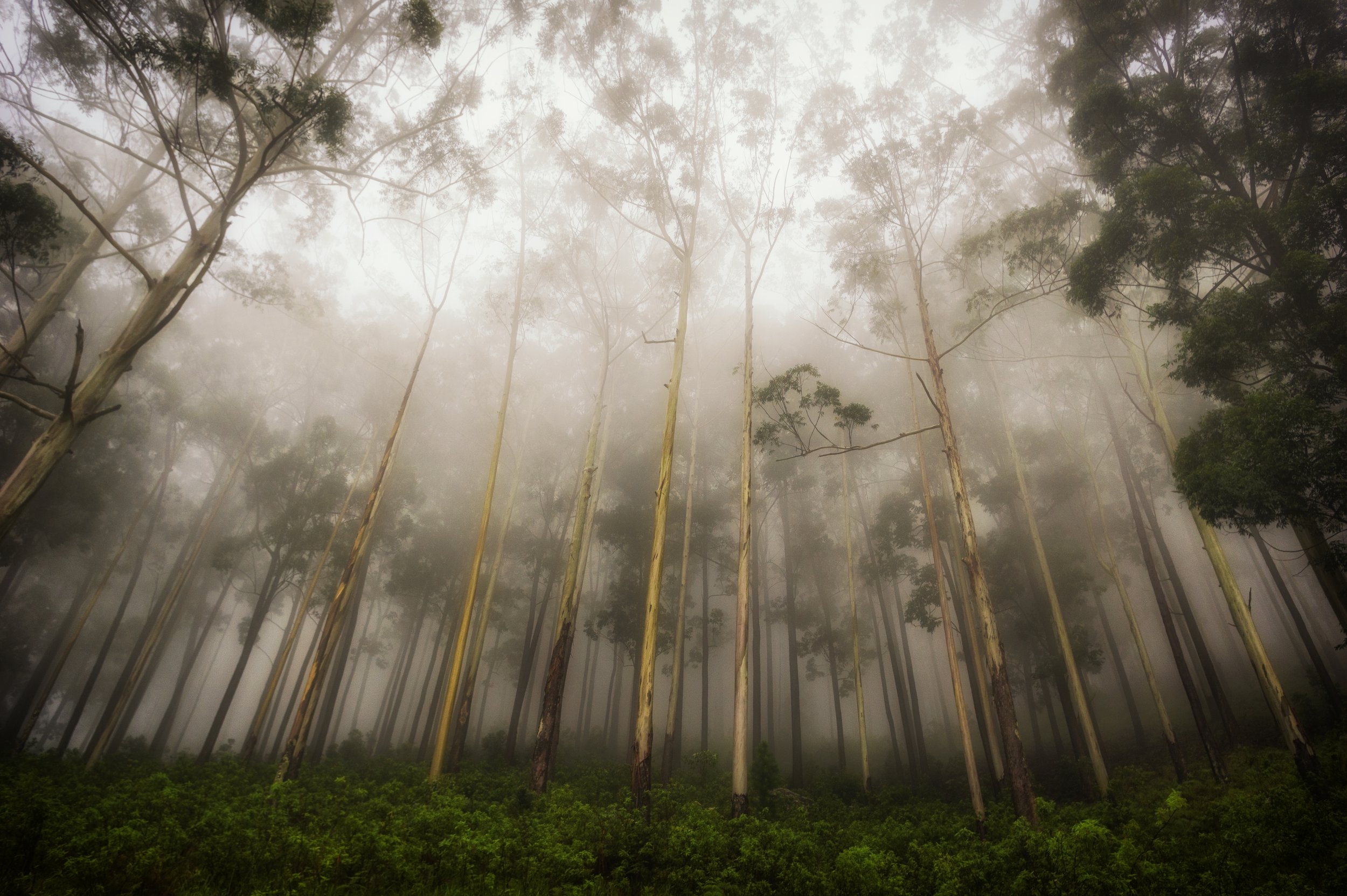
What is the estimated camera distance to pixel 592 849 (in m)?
5.24

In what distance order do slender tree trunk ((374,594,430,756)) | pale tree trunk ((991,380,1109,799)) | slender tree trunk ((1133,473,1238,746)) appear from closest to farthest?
1. pale tree trunk ((991,380,1109,799))
2. slender tree trunk ((1133,473,1238,746))
3. slender tree trunk ((374,594,430,756))

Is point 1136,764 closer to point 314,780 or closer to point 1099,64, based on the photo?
point 1099,64

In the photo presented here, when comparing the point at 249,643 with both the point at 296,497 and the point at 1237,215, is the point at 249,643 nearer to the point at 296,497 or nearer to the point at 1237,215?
the point at 296,497

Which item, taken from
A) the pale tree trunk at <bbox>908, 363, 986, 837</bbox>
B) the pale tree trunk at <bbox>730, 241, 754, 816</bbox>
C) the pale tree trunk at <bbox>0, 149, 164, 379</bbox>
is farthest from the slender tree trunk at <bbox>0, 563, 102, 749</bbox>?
the pale tree trunk at <bbox>908, 363, 986, 837</bbox>

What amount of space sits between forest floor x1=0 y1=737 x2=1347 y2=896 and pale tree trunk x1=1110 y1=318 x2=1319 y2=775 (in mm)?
377

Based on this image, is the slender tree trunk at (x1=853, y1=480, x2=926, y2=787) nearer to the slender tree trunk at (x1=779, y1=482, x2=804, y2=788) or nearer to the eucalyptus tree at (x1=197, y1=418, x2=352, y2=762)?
the slender tree trunk at (x1=779, y1=482, x2=804, y2=788)

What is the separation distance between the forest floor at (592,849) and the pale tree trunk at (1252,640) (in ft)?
1.24

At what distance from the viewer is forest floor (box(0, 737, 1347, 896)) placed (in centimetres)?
414

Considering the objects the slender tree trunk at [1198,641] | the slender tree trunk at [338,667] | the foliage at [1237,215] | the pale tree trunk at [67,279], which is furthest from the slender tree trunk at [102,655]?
the slender tree trunk at [1198,641]

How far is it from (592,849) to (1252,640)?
35.1 ft

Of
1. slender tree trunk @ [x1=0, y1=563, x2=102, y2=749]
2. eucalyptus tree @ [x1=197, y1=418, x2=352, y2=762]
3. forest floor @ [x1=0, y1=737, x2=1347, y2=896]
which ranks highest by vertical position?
eucalyptus tree @ [x1=197, y1=418, x2=352, y2=762]

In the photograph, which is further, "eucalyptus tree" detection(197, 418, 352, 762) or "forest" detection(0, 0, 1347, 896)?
"eucalyptus tree" detection(197, 418, 352, 762)

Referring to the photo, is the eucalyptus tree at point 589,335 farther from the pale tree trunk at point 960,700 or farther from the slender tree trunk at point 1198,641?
the slender tree trunk at point 1198,641

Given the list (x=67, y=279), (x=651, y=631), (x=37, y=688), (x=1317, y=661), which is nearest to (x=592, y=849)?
(x=651, y=631)
